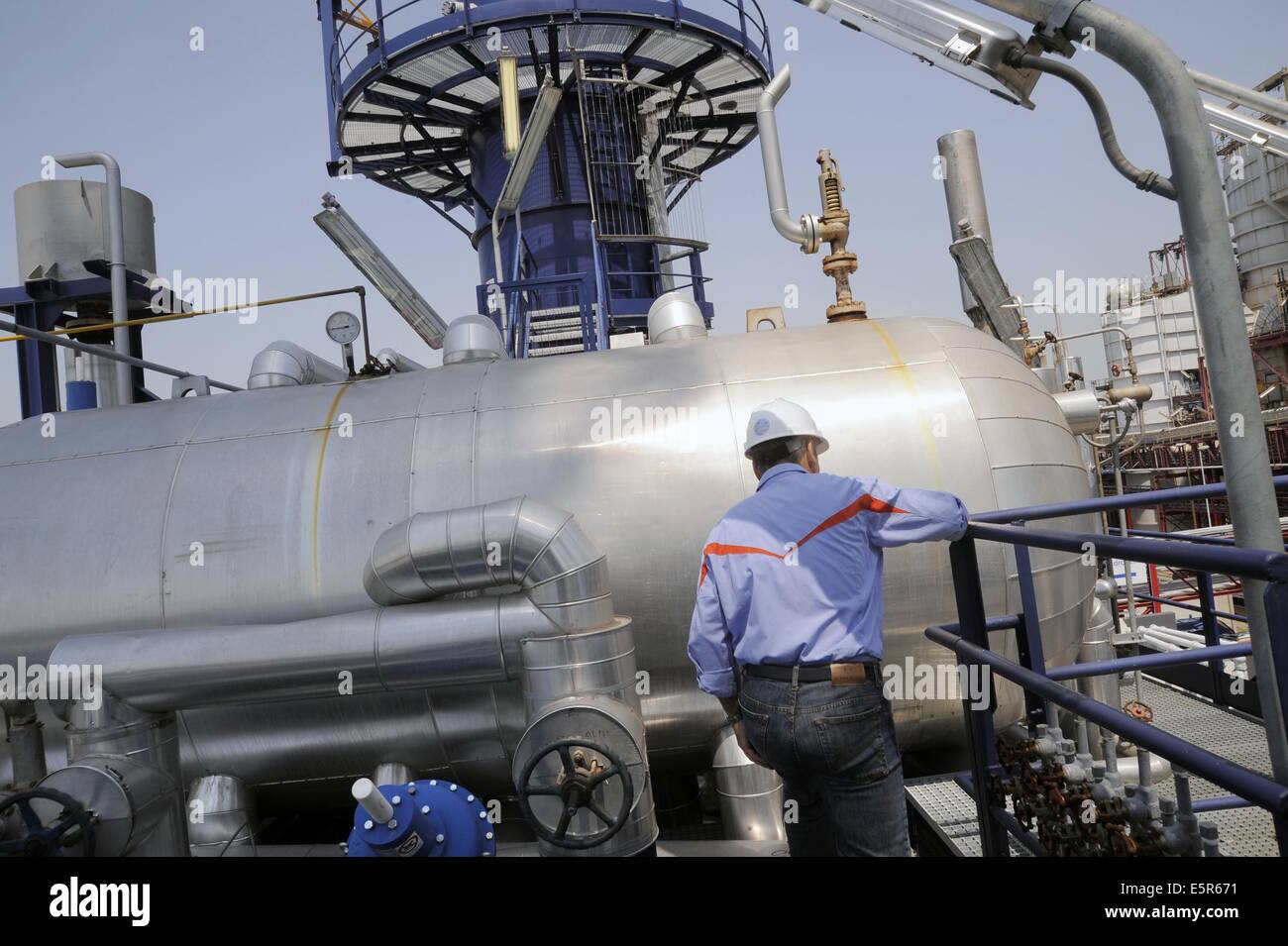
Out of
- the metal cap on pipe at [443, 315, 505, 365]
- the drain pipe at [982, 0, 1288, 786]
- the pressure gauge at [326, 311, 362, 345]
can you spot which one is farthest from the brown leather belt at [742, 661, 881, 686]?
the pressure gauge at [326, 311, 362, 345]

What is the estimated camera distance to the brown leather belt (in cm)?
300

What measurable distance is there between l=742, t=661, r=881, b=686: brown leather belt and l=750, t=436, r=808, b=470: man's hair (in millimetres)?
903

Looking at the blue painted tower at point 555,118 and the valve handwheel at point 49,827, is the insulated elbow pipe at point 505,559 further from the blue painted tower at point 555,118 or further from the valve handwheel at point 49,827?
the blue painted tower at point 555,118

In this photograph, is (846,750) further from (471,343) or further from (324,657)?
(471,343)

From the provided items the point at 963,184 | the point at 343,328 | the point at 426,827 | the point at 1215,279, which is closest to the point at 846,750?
the point at 1215,279

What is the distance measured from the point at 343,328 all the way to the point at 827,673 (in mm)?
5671

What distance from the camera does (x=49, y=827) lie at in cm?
409

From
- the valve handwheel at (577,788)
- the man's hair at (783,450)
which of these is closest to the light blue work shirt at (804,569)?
the man's hair at (783,450)

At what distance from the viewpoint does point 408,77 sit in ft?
40.4

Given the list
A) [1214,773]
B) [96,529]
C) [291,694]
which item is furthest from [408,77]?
[1214,773]

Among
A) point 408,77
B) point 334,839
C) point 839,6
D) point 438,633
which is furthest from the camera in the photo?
point 408,77

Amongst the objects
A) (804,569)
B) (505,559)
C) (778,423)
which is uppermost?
(778,423)

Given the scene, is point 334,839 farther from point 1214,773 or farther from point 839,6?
point 839,6

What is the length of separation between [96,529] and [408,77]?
31.3ft
